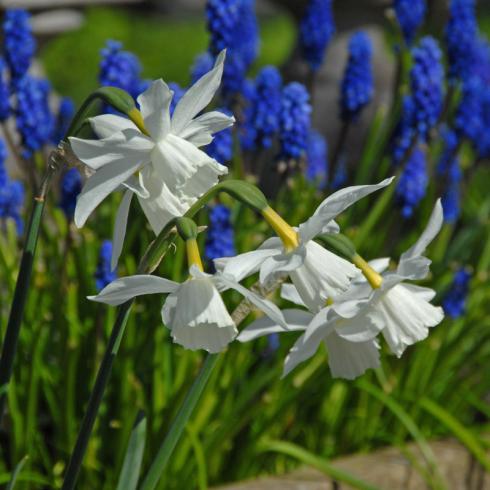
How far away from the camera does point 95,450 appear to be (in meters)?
2.30

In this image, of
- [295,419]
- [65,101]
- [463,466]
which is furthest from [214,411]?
[65,101]

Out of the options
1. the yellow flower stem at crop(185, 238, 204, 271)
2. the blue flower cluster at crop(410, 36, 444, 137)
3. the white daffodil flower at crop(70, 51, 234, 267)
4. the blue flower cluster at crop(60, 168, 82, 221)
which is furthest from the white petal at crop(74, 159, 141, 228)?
the blue flower cluster at crop(410, 36, 444, 137)

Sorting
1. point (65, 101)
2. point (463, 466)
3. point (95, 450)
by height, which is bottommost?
point (463, 466)

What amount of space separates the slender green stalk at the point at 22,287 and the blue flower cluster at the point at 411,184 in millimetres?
Answer: 1490

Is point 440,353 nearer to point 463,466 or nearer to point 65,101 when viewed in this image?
point 463,466

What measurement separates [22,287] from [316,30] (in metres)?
1.70

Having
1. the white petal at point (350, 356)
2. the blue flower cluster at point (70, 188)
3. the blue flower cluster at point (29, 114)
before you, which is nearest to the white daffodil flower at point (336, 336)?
the white petal at point (350, 356)

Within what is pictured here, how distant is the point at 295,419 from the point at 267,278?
1.48 meters

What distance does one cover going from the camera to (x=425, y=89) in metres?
2.62

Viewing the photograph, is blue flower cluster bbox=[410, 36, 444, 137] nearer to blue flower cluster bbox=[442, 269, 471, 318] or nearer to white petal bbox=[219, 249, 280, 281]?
blue flower cluster bbox=[442, 269, 471, 318]

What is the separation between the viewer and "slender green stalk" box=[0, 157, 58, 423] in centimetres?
140

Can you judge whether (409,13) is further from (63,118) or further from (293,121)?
(63,118)

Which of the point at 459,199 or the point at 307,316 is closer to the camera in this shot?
the point at 307,316

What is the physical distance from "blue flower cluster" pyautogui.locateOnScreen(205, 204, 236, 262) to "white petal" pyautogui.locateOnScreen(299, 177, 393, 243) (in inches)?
40.3
